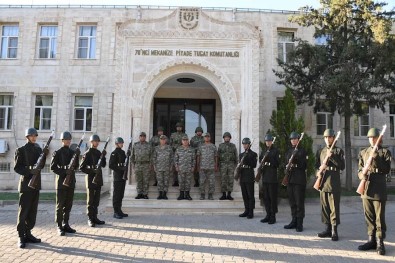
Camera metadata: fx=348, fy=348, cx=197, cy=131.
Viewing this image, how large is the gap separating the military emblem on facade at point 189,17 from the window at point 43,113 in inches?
364

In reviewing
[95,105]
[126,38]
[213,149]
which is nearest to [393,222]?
[213,149]

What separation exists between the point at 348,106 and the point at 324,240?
8.84 m

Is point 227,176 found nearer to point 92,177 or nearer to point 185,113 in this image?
point 92,177

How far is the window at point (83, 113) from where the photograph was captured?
17203mm

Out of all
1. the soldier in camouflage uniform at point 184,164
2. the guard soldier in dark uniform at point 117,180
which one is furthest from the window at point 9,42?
the soldier in camouflage uniform at point 184,164

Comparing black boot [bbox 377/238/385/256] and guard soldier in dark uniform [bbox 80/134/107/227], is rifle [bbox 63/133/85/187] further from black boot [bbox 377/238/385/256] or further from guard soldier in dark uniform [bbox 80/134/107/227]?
black boot [bbox 377/238/385/256]

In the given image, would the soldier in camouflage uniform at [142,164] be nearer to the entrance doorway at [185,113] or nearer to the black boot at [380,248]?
the entrance doorway at [185,113]

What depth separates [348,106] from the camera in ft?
46.0

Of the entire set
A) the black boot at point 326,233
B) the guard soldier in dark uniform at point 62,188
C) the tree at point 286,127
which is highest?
the tree at point 286,127

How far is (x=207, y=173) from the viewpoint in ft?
33.4

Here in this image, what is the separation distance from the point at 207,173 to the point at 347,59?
752 centimetres

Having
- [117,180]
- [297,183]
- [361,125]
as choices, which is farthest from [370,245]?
[361,125]

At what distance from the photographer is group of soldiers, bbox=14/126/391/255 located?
6004 mm

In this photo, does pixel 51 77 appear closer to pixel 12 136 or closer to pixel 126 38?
pixel 12 136
